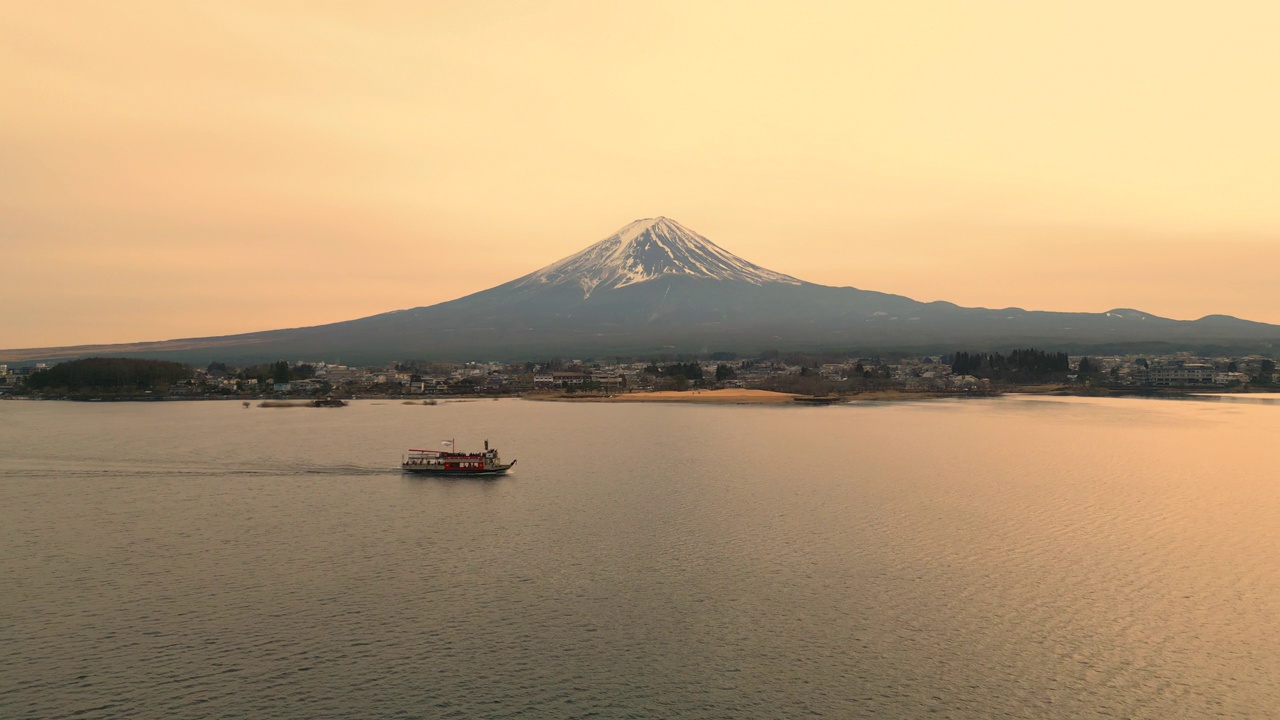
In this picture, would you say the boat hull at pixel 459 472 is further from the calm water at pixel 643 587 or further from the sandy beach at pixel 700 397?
the sandy beach at pixel 700 397

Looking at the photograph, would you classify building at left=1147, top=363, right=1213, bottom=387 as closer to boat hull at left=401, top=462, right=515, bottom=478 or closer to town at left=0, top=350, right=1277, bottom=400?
town at left=0, top=350, right=1277, bottom=400

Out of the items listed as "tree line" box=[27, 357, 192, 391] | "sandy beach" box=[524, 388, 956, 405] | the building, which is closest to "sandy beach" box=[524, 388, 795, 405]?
"sandy beach" box=[524, 388, 956, 405]

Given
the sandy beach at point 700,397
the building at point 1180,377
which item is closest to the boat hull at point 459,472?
the sandy beach at point 700,397

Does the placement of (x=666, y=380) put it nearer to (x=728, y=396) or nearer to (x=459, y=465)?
(x=728, y=396)

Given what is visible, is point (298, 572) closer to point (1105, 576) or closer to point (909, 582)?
point (909, 582)

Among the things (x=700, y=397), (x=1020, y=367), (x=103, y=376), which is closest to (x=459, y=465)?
(x=700, y=397)

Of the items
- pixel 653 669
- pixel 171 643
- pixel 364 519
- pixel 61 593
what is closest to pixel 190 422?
pixel 364 519
